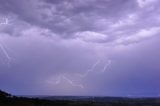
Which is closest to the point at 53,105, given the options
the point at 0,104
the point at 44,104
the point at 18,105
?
the point at 44,104

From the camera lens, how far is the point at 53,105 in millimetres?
88625

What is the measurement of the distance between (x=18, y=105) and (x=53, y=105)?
16.7 meters

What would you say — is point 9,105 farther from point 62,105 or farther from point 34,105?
point 62,105

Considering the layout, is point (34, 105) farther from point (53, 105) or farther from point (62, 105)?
point (62, 105)

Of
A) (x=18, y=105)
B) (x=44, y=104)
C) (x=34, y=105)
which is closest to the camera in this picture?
(x=18, y=105)

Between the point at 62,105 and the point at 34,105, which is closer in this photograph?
the point at 34,105

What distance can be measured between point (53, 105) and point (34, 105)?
939cm

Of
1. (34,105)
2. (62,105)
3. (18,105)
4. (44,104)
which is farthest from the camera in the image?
(62,105)

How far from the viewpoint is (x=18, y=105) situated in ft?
242

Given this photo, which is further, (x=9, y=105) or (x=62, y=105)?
(x=62, y=105)

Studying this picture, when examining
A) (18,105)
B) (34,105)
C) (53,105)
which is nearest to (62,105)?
(53,105)

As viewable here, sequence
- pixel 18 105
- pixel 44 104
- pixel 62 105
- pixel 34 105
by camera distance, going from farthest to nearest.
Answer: pixel 62 105 → pixel 44 104 → pixel 34 105 → pixel 18 105

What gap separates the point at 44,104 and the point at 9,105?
16344mm

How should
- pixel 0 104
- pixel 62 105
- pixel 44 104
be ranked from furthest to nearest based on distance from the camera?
1. pixel 62 105
2. pixel 44 104
3. pixel 0 104
